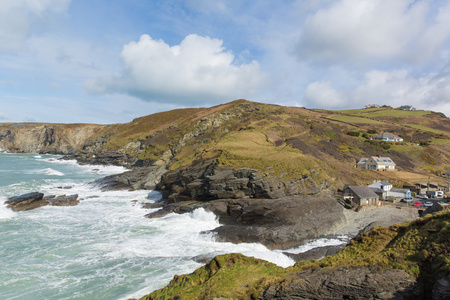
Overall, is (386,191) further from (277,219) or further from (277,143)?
(277,219)

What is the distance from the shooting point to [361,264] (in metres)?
9.18

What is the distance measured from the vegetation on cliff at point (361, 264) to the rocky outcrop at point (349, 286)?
0.21 metres

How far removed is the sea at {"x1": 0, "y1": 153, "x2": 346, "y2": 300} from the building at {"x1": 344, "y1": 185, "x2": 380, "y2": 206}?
1102 cm

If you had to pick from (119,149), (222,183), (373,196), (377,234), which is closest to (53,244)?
(222,183)

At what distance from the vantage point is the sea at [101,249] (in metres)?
16.9

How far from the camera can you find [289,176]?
3291 cm

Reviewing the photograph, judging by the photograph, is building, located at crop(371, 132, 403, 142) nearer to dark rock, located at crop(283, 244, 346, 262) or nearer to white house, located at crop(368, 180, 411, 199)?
white house, located at crop(368, 180, 411, 199)

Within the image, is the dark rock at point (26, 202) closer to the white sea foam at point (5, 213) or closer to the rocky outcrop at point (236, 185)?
the white sea foam at point (5, 213)

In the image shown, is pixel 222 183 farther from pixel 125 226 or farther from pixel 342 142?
pixel 342 142

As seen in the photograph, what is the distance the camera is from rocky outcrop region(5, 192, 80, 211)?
34.7m

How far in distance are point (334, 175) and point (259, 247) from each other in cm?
2440

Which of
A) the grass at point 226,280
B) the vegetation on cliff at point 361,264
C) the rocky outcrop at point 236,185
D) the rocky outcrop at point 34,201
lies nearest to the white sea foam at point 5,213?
the rocky outcrop at point 34,201

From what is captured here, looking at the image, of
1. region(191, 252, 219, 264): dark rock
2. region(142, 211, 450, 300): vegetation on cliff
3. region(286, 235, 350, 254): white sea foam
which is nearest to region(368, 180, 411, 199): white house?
region(286, 235, 350, 254): white sea foam

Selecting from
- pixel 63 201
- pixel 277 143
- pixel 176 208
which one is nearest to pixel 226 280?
pixel 176 208
